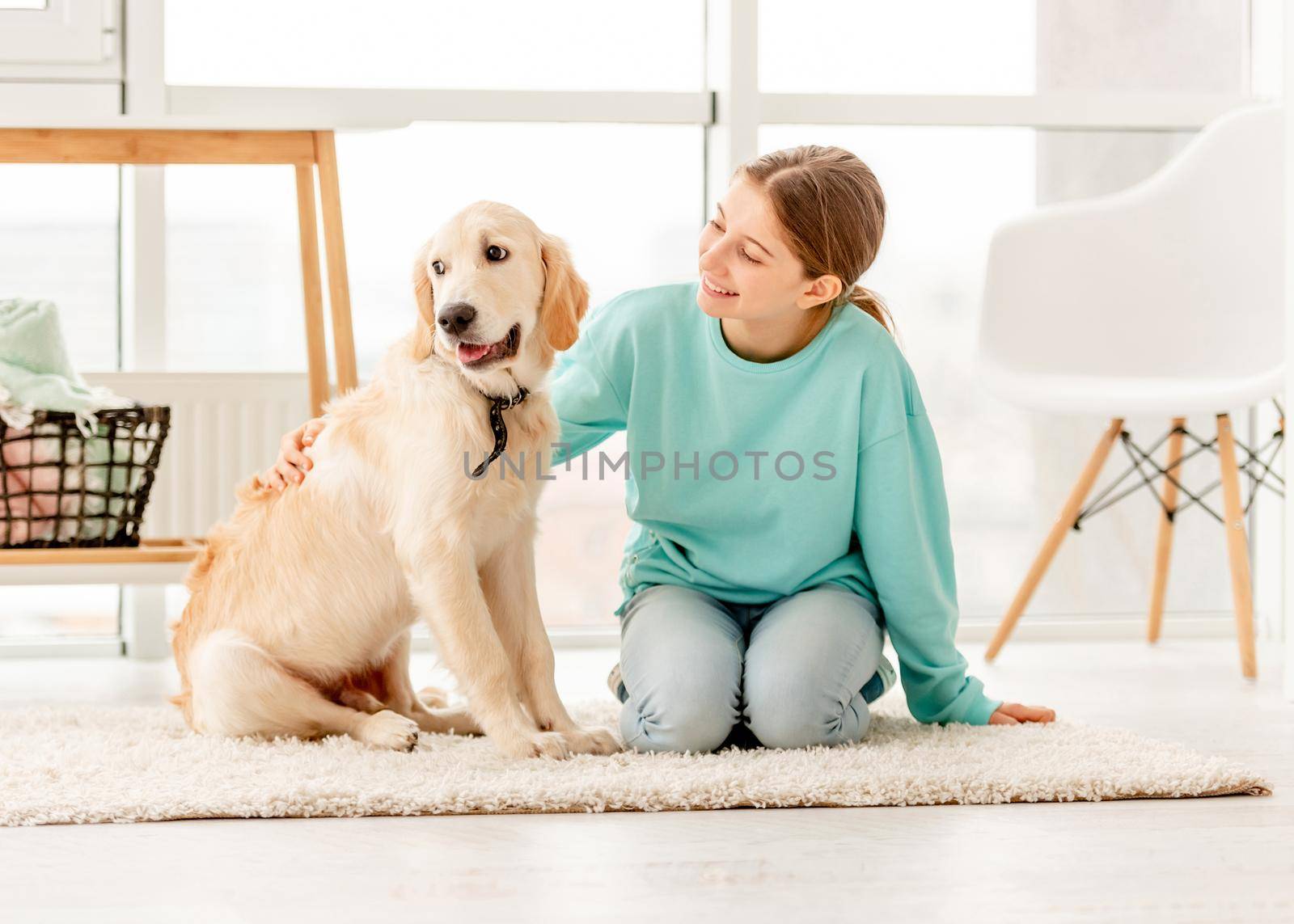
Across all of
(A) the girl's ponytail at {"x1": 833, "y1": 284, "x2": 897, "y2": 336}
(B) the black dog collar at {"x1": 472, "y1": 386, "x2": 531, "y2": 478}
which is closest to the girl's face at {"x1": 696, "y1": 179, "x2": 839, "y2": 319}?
(A) the girl's ponytail at {"x1": 833, "y1": 284, "x2": 897, "y2": 336}

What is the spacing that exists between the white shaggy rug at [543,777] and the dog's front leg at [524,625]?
95mm

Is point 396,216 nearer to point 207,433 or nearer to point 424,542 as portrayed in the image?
point 207,433

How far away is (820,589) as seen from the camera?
191 cm

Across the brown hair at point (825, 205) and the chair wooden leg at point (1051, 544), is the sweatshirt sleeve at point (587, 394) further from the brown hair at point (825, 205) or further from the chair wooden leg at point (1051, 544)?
the chair wooden leg at point (1051, 544)

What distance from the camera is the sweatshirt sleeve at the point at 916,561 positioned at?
1.87 metres

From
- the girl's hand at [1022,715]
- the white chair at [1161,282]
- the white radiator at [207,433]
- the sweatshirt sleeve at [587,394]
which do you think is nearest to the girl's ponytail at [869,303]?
the sweatshirt sleeve at [587,394]

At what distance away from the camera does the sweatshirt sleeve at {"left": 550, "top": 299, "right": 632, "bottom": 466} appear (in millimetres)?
1956

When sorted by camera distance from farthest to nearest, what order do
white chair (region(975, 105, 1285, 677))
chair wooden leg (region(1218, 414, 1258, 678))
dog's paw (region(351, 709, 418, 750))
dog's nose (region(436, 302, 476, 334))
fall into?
1. white chair (region(975, 105, 1285, 677))
2. chair wooden leg (region(1218, 414, 1258, 678))
3. dog's paw (region(351, 709, 418, 750))
4. dog's nose (region(436, 302, 476, 334))

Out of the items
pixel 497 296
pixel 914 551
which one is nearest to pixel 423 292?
pixel 497 296

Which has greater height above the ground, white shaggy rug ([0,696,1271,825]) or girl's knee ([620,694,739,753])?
girl's knee ([620,694,739,753])

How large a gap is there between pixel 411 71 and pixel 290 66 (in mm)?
277

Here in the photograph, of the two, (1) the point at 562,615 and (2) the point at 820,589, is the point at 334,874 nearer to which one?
(2) the point at 820,589

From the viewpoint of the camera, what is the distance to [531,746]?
1.68m

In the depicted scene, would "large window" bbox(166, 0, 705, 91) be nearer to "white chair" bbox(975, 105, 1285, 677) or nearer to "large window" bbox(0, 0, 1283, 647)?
"large window" bbox(0, 0, 1283, 647)
